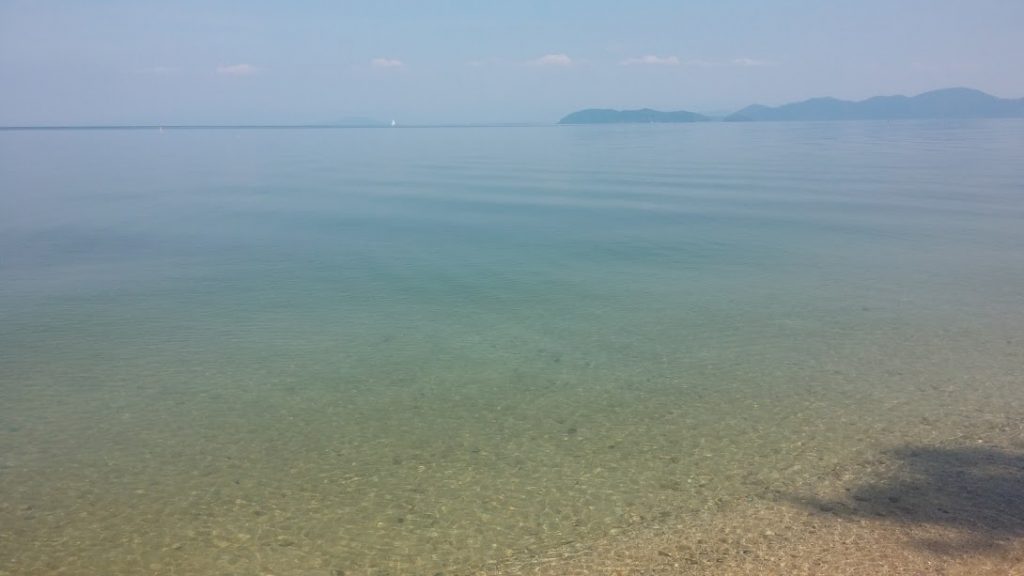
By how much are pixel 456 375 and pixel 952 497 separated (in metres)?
7.13

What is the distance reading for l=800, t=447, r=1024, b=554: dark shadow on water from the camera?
309 inches

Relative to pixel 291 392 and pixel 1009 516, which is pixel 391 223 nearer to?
pixel 291 392

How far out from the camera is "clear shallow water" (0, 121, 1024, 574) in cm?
847

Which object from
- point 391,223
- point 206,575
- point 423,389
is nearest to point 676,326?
point 423,389

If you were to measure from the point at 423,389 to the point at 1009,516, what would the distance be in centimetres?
768

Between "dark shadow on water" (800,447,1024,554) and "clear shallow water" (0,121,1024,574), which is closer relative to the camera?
"dark shadow on water" (800,447,1024,554)

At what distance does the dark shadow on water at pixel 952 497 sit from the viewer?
7844 millimetres

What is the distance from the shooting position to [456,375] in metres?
12.9

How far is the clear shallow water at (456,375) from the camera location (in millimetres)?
8469

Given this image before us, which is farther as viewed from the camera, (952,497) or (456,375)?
(456,375)

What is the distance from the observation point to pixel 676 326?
15508mm

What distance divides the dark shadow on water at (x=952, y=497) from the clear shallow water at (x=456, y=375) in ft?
1.72

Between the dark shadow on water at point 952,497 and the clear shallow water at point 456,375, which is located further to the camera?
the clear shallow water at point 456,375

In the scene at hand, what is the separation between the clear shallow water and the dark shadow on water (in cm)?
52
